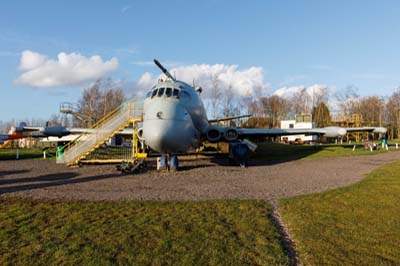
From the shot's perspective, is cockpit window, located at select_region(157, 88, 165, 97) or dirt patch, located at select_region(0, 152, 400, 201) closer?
dirt patch, located at select_region(0, 152, 400, 201)

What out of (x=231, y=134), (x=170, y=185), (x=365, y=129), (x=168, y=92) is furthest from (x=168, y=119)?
(x=365, y=129)

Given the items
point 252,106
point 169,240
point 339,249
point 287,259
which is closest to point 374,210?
point 339,249

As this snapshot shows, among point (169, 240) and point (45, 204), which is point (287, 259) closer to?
point (169, 240)

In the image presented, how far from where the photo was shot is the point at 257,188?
11.6 metres

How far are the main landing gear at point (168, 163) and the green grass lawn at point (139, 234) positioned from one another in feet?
26.3

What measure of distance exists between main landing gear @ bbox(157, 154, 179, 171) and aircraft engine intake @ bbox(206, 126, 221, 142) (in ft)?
11.7

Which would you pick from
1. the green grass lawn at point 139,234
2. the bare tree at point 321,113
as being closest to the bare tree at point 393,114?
the bare tree at point 321,113

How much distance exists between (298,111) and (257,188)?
7228 cm

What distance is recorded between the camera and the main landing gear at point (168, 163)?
16953 millimetres

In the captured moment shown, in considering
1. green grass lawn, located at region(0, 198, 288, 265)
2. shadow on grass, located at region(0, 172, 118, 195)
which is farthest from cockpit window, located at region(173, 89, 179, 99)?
green grass lawn, located at region(0, 198, 288, 265)

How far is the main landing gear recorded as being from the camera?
55.6 feet

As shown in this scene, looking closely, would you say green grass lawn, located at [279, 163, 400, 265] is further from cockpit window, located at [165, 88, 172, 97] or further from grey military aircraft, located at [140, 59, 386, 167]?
cockpit window, located at [165, 88, 172, 97]

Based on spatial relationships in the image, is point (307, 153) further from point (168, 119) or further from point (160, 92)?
point (168, 119)

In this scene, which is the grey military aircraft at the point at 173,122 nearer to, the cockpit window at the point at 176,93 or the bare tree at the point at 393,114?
the cockpit window at the point at 176,93
